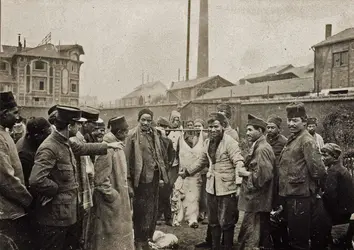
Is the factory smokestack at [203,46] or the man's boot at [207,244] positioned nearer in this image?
the man's boot at [207,244]

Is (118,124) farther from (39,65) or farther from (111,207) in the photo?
(39,65)

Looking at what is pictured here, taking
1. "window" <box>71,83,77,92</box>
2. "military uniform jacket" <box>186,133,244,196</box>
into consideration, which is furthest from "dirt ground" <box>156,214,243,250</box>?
"window" <box>71,83,77,92</box>

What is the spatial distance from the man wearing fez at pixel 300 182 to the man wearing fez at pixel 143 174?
200 centimetres

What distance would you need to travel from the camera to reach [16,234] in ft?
12.2

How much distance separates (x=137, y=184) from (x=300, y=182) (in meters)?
2.36

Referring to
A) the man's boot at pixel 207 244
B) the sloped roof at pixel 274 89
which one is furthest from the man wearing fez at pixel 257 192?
the sloped roof at pixel 274 89

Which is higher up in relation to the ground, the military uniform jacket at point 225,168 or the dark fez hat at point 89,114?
the dark fez hat at point 89,114

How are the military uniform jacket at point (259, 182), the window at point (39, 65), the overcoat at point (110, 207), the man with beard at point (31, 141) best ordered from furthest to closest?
the window at point (39, 65) < the military uniform jacket at point (259, 182) < the overcoat at point (110, 207) < the man with beard at point (31, 141)

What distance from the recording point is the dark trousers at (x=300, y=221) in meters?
4.95

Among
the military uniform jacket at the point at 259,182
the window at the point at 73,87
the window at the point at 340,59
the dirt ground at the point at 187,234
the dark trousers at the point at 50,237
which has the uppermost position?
the window at the point at 340,59

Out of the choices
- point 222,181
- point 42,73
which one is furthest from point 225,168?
point 42,73

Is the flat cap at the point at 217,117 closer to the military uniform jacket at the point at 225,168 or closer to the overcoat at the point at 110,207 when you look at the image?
the military uniform jacket at the point at 225,168

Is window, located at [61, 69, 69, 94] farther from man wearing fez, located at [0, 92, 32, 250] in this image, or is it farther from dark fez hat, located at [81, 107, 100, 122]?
man wearing fez, located at [0, 92, 32, 250]

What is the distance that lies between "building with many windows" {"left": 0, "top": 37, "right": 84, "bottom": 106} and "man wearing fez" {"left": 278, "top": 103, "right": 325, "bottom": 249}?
42.6m
